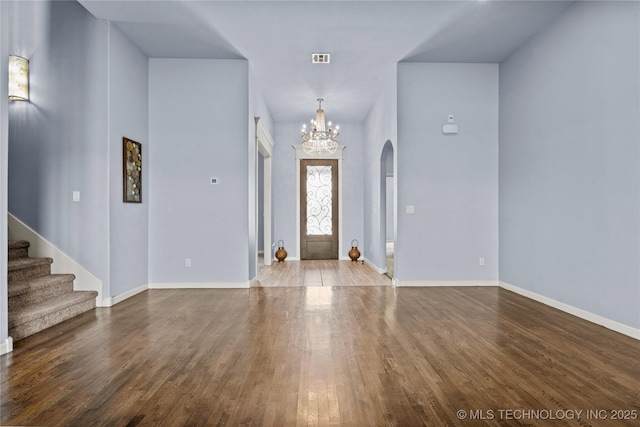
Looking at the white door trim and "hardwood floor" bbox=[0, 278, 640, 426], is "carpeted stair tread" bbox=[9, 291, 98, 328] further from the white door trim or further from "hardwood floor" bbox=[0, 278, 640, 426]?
the white door trim

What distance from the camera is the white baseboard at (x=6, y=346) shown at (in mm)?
2842

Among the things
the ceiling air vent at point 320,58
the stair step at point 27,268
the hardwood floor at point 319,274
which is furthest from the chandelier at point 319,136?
the stair step at point 27,268

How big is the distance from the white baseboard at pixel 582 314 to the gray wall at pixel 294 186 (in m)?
4.37

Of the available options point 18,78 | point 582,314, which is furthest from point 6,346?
point 582,314

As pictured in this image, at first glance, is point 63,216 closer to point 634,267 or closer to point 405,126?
point 405,126

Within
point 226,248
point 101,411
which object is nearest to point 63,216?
point 226,248

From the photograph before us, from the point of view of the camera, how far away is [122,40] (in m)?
4.80

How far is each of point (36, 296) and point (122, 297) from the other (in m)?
1.05

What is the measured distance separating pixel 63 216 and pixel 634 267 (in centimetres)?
571

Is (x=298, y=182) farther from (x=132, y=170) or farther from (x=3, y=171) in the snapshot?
(x=3, y=171)

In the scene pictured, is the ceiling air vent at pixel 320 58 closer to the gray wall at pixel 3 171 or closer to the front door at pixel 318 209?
the gray wall at pixel 3 171

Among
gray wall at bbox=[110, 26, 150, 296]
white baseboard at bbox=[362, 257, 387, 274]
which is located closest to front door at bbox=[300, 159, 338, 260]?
white baseboard at bbox=[362, 257, 387, 274]

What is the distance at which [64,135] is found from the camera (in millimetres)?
4441

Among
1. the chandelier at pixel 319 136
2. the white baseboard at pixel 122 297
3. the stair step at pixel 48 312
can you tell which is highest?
the chandelier at pixel 319 136
